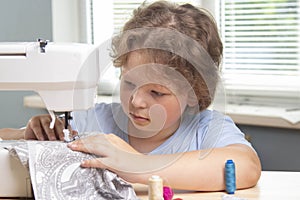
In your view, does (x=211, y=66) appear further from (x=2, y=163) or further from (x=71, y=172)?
(x=2, y=163)

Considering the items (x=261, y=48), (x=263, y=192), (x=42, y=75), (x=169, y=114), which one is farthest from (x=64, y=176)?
(x=261, y=48)

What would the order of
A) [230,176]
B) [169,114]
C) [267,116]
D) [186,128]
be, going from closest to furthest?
1. [230,176]
2. [169,114]
3. [186,128]
4. [267,116]

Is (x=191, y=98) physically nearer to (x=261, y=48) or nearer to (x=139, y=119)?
(x=139, y=119)

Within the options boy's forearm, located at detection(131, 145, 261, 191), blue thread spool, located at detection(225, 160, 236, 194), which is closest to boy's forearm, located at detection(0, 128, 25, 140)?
boy's forearm, located at detection(131, 145, 261, 191)

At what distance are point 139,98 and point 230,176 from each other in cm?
26

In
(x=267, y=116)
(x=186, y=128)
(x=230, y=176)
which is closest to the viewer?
(x=230, y=176)

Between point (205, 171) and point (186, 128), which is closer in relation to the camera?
point (205, 171)

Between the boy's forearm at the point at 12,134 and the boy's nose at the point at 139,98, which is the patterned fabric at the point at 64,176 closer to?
the boy's nose at the point at 139,98

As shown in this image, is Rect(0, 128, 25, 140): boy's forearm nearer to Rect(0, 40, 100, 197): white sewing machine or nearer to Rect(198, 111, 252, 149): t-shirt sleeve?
Rect(0, 40, 100, 197): white sewing machine

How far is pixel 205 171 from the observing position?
1335mm

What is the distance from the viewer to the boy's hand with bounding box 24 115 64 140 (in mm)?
1439

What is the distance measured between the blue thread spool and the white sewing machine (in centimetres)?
34

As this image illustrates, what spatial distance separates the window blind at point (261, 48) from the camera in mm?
2613

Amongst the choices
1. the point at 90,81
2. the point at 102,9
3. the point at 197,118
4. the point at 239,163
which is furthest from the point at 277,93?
the point at 90,81
